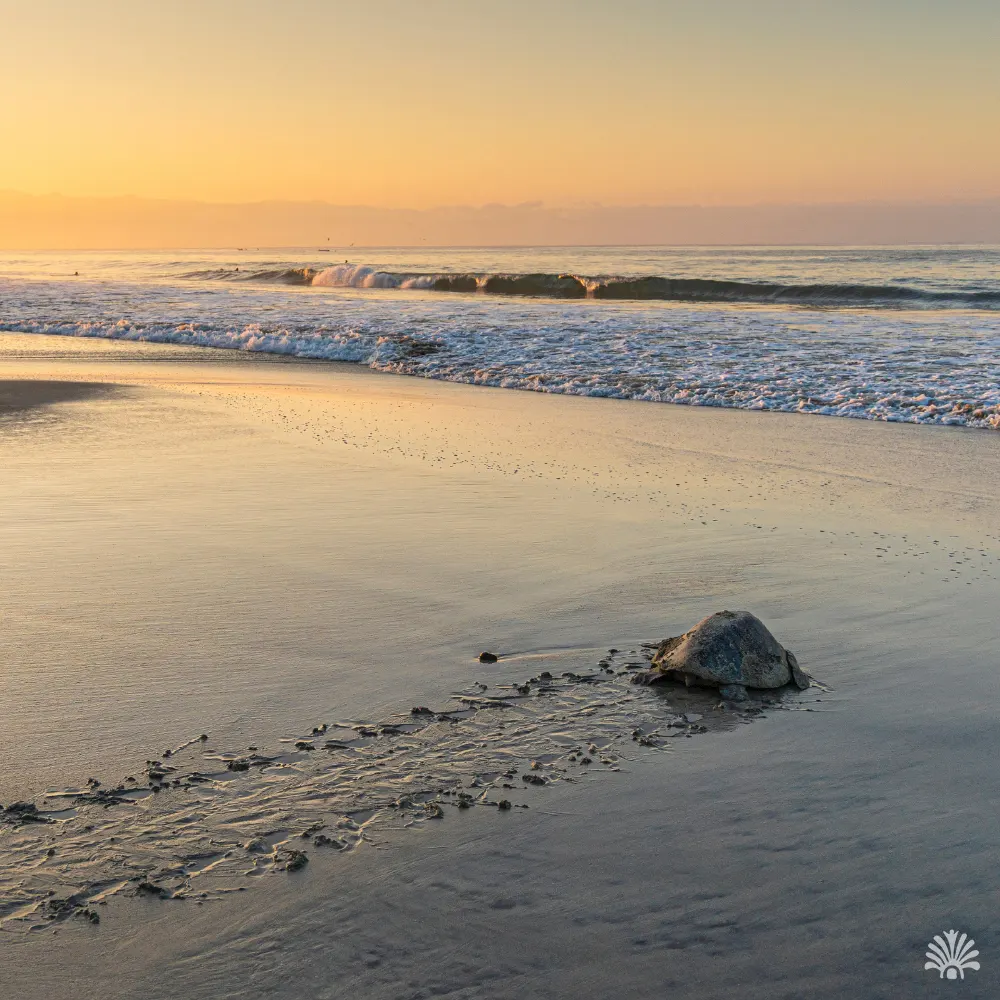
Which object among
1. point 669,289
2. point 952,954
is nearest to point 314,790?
point 952,954

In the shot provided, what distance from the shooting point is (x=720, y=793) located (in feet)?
11.9

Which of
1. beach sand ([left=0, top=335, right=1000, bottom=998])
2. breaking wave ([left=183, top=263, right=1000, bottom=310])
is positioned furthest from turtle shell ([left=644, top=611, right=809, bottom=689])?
breaking wave ([left=183, top=263, right=1000, bottom=310])

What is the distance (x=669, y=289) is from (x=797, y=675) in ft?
104

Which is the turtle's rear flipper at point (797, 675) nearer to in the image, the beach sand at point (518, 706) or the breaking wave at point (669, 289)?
the beach sand at point (518, 706)

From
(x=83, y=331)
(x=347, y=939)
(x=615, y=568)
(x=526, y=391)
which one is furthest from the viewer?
(x=83, y=331)

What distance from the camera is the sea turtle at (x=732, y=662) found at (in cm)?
445

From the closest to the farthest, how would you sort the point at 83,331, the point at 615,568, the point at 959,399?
the point at 615,568 → the point at 959,399 → the point at 83,331

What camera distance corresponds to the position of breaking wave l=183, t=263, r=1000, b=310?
95.5 feet

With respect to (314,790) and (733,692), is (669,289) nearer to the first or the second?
(733,692)

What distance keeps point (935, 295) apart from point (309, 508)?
26344 millimetres

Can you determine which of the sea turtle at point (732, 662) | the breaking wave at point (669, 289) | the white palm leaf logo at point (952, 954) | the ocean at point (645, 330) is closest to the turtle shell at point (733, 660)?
the sea turtle at point (732, 662)

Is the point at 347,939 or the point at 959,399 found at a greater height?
the point at 959,399

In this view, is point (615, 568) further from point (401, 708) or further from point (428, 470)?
point (428, 470)

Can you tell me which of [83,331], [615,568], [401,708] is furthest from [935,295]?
[401,708]
